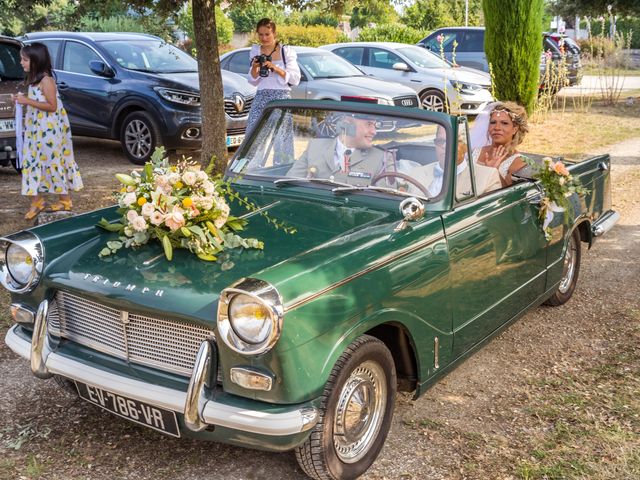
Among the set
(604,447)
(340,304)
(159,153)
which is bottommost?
(604,447)

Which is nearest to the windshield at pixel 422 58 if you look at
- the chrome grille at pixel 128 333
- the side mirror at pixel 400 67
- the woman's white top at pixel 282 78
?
the side mirror at pixel 400 67

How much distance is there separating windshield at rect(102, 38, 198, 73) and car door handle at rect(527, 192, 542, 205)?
7.60 metres

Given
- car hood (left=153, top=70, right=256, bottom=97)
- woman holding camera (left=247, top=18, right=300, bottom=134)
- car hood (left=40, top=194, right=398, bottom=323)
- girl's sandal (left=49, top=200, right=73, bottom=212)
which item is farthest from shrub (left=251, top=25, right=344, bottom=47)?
car hood (left=40, top=194, right=398, bottom=323)

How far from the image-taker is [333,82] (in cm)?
1297

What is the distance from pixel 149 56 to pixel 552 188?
7.96 meters

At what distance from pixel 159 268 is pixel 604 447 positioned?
2.40m

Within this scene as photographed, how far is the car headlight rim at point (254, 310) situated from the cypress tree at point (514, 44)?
1264 centimetres

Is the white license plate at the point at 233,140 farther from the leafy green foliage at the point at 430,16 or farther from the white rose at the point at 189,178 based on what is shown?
the leafy green foliage at the point at 430,16

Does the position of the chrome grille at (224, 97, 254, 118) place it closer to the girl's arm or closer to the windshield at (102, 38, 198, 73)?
the windshield at (102, 38, 198, 73)

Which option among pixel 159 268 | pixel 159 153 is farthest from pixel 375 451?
pixel 159 153

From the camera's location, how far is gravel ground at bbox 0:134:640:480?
146 inches

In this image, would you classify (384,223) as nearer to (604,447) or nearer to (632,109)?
(604,447)

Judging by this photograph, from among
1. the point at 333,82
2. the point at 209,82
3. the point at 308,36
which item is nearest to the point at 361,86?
the point at 333,82

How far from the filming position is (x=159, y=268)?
139 inches
